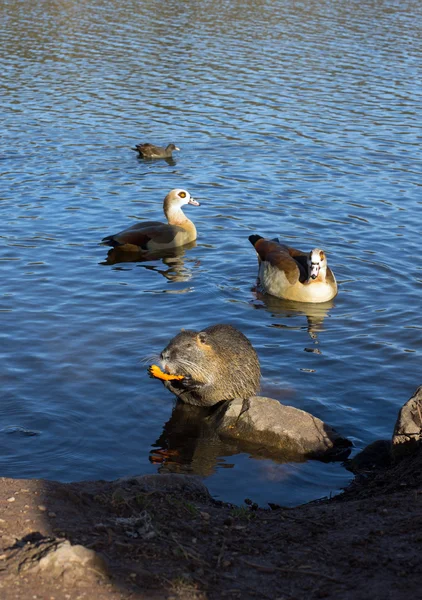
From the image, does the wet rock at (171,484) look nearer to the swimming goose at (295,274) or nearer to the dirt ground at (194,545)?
the dirt ground at (194,545)

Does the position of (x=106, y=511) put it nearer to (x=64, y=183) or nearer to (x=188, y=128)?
(x=64, y=183)

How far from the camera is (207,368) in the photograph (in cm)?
A: 990

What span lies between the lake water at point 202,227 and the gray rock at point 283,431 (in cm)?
22

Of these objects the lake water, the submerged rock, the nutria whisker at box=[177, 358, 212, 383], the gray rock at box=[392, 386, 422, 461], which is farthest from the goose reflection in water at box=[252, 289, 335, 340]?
the gray rock at box=[392, 386, 422, 461]

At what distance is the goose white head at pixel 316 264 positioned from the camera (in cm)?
1315

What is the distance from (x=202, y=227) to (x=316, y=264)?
4.60m

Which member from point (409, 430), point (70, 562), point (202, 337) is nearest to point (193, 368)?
point (202, 337)

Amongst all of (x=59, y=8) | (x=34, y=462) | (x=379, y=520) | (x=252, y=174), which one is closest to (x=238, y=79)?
(x=252, y=174)

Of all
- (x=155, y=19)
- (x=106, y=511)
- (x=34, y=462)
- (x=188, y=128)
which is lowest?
(x=34, y=462)

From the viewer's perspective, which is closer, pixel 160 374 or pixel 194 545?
pixel 194 545

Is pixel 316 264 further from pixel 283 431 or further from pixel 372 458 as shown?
pixel 372 458

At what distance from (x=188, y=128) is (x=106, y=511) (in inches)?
723

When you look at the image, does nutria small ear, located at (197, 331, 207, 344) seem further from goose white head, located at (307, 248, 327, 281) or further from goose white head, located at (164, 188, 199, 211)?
goose white head, located at (164, 188, 199, 211)

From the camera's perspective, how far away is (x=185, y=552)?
5484 millimetres
